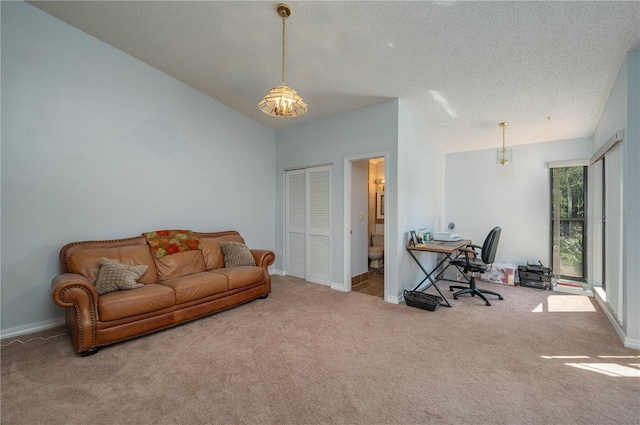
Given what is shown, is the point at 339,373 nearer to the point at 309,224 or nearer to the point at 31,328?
the point at 309,224

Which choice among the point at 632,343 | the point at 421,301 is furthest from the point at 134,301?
the point at 632,343

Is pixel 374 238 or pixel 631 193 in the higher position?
pixel 631 193

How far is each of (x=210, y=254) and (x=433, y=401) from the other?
10.1ft

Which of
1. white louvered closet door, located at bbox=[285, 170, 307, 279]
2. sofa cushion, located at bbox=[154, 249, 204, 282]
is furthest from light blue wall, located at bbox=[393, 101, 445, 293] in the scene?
sofa cushion, located at bbox=[154, 249, 204, 282]

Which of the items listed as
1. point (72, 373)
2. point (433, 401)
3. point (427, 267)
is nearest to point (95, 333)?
point (72, 373)

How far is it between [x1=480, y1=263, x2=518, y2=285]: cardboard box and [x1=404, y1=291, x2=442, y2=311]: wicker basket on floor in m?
1.82

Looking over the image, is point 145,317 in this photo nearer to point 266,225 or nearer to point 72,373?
point 72,373

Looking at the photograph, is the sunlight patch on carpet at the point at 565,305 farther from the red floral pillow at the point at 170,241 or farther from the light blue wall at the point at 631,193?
the red floral pillow at the point at 170,241

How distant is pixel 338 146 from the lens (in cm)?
416

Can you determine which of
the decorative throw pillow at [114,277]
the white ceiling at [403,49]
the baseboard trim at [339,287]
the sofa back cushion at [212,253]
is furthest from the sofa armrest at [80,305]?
the baseboard trim at [339,287]

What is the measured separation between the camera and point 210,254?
3.71 m

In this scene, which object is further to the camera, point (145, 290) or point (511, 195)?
point (511, 195)

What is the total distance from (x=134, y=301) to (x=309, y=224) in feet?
8.83

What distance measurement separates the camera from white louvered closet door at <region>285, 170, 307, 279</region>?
470 centimetres
